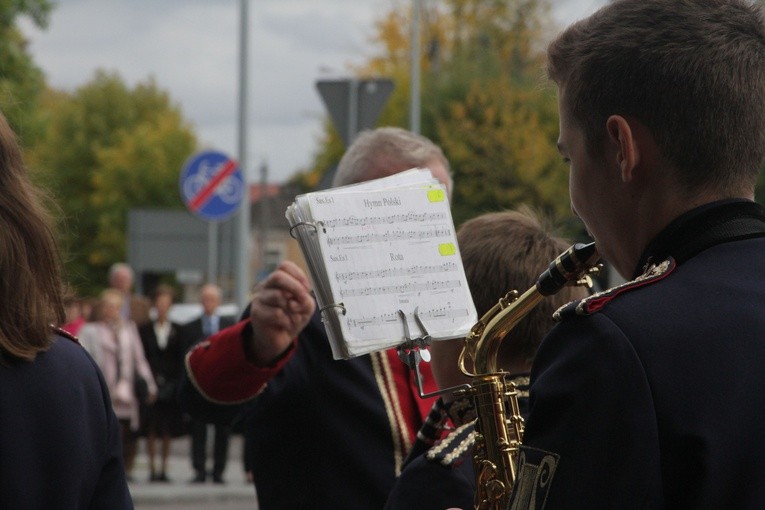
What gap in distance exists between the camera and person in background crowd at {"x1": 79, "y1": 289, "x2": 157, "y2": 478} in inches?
455

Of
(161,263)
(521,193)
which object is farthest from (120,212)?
(161,263)

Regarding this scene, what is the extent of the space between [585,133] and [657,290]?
0.27 m

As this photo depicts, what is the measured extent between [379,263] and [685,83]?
805mm

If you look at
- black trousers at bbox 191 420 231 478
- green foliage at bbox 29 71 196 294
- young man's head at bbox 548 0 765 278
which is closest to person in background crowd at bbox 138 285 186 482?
black trousers at bbox 191 420 231 478

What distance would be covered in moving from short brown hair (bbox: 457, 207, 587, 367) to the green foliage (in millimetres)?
49647

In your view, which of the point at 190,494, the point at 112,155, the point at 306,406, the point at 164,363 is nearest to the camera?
the point at 306,406

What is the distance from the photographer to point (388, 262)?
2361 millimetres

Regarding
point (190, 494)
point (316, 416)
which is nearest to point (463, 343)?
point (316, 416)

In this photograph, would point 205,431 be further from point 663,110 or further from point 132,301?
point 663,110

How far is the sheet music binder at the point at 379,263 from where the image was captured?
7.44 ft

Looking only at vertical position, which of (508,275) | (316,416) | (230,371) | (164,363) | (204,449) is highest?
(508,275)

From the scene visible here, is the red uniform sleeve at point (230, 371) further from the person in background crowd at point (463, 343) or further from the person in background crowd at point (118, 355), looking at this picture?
the person in background crowd at point (118, 355)

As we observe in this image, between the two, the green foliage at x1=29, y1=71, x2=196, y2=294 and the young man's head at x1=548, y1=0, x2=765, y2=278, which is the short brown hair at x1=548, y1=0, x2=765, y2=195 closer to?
the young man's head at x1=548, y1=0, x2=765, y2=278

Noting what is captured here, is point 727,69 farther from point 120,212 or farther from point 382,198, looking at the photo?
point 120,212
